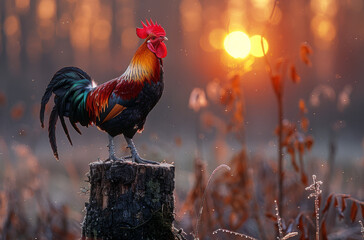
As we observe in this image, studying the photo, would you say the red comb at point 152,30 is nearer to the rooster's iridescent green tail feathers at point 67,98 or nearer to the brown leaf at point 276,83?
the rooster's iridescent green tail feathers at point 67,98

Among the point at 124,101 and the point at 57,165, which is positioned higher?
the point at 57,165

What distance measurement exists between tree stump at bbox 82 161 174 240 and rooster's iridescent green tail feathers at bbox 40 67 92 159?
0.76m

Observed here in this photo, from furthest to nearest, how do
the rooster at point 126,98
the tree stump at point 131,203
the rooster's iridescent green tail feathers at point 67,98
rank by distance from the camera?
1. the rooster's iridescent green tail feathers at point 67,98
2. the rooster at point 126,98
3. the tree stump at point 131,203

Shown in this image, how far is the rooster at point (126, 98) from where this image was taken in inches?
142

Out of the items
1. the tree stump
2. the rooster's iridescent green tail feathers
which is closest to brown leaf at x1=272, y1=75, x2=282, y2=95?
the tree stump

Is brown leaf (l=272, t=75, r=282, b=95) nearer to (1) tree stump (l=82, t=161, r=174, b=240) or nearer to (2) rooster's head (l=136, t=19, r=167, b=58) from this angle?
(2) rooster's head (l=136, t=19, r=167, b=58)

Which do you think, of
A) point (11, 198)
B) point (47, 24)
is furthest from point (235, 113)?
point (47, 24)

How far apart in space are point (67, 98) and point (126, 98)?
656 mm

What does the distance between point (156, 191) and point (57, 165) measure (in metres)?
9.70

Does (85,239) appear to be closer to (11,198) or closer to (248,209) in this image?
(11,198)

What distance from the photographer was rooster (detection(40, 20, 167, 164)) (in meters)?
3.60

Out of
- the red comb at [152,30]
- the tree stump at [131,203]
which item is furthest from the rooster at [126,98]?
the tree stump at [131,203]

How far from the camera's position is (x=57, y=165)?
12.4 m

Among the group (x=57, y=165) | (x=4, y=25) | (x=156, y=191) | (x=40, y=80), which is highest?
(x=4, y=25)
